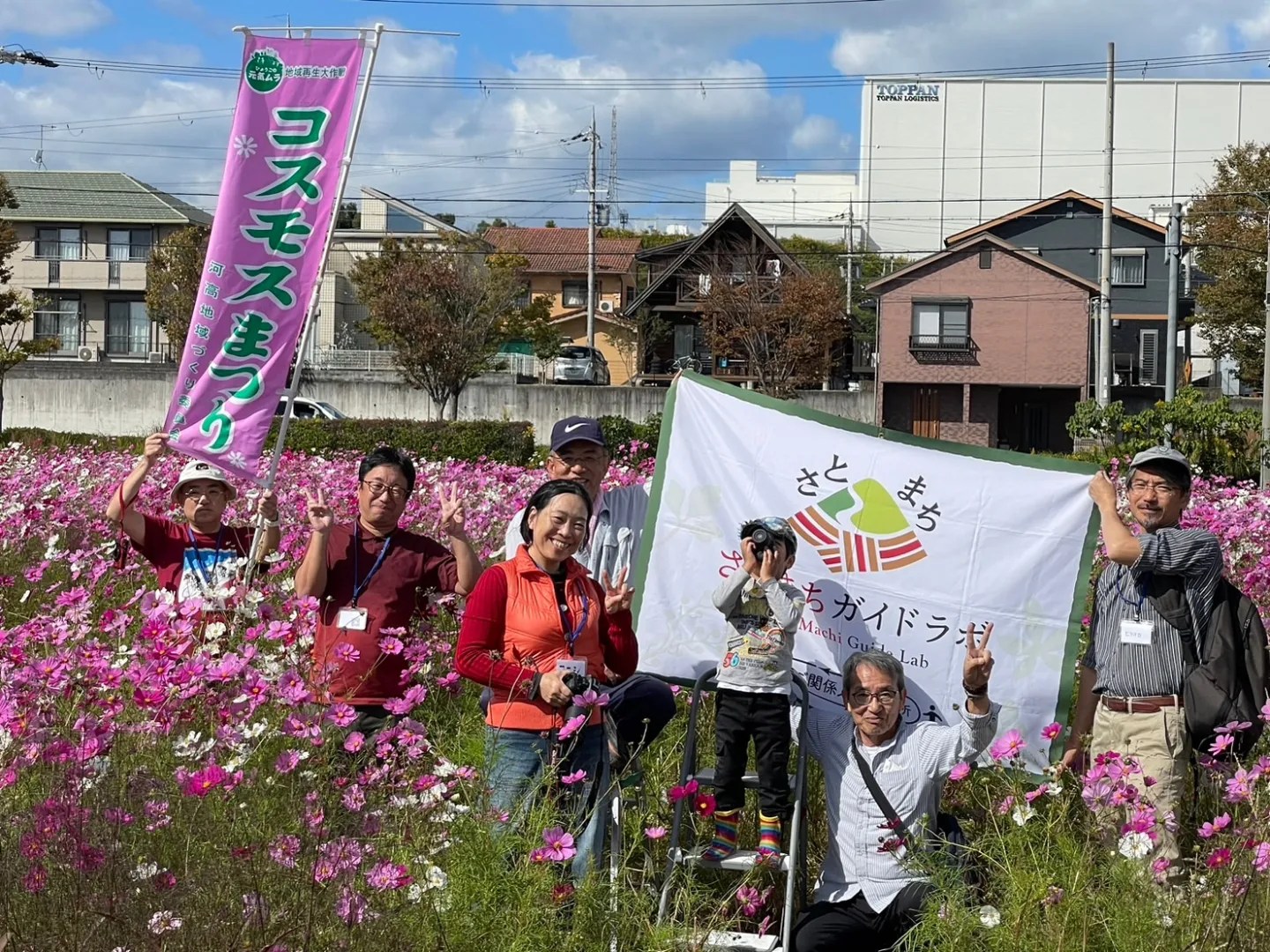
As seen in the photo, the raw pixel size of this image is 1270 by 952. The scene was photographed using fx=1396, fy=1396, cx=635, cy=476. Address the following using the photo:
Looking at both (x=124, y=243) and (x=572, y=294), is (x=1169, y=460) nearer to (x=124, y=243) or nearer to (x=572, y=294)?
(x=124, y=243)

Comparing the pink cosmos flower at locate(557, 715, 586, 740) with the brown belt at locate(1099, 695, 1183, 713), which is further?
the brown belt at locate(1099, 695, 1183, 713)

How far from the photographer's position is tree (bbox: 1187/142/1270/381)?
1393 inches

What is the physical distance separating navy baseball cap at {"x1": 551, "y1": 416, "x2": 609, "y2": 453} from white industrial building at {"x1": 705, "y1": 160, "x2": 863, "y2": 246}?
68.8 meters

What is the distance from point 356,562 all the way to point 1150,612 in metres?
2.48

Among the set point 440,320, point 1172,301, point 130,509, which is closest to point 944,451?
point 130,509

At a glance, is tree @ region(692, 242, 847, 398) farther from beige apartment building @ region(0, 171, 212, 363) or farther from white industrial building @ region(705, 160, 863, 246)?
white industrial building @ region(705, 160, 863, 246)

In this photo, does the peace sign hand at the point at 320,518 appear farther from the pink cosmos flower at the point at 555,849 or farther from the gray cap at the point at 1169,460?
the gray cap at the point at 1169,460

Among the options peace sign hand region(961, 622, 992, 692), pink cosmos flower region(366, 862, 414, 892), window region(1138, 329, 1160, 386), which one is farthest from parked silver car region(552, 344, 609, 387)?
pink cosmos flower region(366, 862, 414, 892)

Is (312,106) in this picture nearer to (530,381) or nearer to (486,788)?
(486,788)

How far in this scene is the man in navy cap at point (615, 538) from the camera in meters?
4.30

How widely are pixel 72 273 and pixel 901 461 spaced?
4652cm

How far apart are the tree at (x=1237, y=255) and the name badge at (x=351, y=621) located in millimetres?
34467

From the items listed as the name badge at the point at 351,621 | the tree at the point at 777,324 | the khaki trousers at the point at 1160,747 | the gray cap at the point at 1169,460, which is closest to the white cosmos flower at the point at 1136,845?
the khaki trousers at the point at 1160,747

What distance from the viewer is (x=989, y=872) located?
393cm
